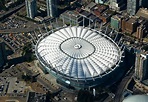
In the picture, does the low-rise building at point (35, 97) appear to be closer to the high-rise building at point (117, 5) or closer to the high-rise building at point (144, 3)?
the high-rise building at point (117, 5)

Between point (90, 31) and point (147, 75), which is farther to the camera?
point (90, 31)

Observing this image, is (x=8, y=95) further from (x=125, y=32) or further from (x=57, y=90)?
(x=125, y=32)

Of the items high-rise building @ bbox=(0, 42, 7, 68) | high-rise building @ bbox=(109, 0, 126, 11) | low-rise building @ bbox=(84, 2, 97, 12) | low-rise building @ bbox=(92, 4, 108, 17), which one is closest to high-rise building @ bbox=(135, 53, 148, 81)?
low-rise building @ bbox=(92, 4, 108, 17)

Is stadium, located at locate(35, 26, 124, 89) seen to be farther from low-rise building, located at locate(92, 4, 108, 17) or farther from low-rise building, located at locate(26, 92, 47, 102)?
low-rise building, located at locate(92, 4, 108, 17)

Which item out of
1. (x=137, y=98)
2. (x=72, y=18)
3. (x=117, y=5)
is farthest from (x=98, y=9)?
(x=137, y=98)

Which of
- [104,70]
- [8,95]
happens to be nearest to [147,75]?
[104,70]

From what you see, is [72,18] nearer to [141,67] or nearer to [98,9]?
[98,9]
